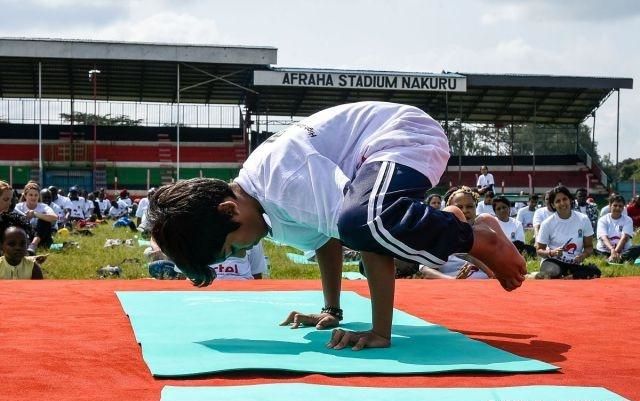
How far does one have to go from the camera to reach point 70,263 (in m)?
11.9

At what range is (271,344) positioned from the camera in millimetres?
3223

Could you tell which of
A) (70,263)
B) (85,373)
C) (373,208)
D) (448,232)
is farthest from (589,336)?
(70,263)

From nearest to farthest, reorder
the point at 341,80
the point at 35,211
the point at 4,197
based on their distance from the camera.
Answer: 1. the point at 4,197
2. the point at 35,211
3. the point at 341,80

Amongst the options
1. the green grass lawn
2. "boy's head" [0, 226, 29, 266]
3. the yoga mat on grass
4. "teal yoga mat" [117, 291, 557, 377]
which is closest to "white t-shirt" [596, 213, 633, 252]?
the green grass lawn

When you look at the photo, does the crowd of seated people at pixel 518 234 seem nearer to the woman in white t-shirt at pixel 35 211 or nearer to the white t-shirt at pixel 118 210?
the woman in white t-shirt at pixel 35 211

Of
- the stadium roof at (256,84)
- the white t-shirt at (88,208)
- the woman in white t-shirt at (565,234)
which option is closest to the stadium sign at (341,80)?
the stadium roof at (256,84)

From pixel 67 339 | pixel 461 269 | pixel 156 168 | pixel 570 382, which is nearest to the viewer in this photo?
pixel 570 382

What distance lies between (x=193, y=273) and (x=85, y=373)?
768 millimetres

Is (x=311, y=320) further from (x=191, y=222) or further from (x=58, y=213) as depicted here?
(x=58, y=213)

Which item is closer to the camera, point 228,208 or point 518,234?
point 228,208

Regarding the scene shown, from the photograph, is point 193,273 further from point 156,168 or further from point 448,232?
point 156,168

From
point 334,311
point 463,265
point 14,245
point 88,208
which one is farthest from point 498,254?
point 88,208

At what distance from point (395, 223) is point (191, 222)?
77 cm

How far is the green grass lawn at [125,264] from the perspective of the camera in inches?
412
